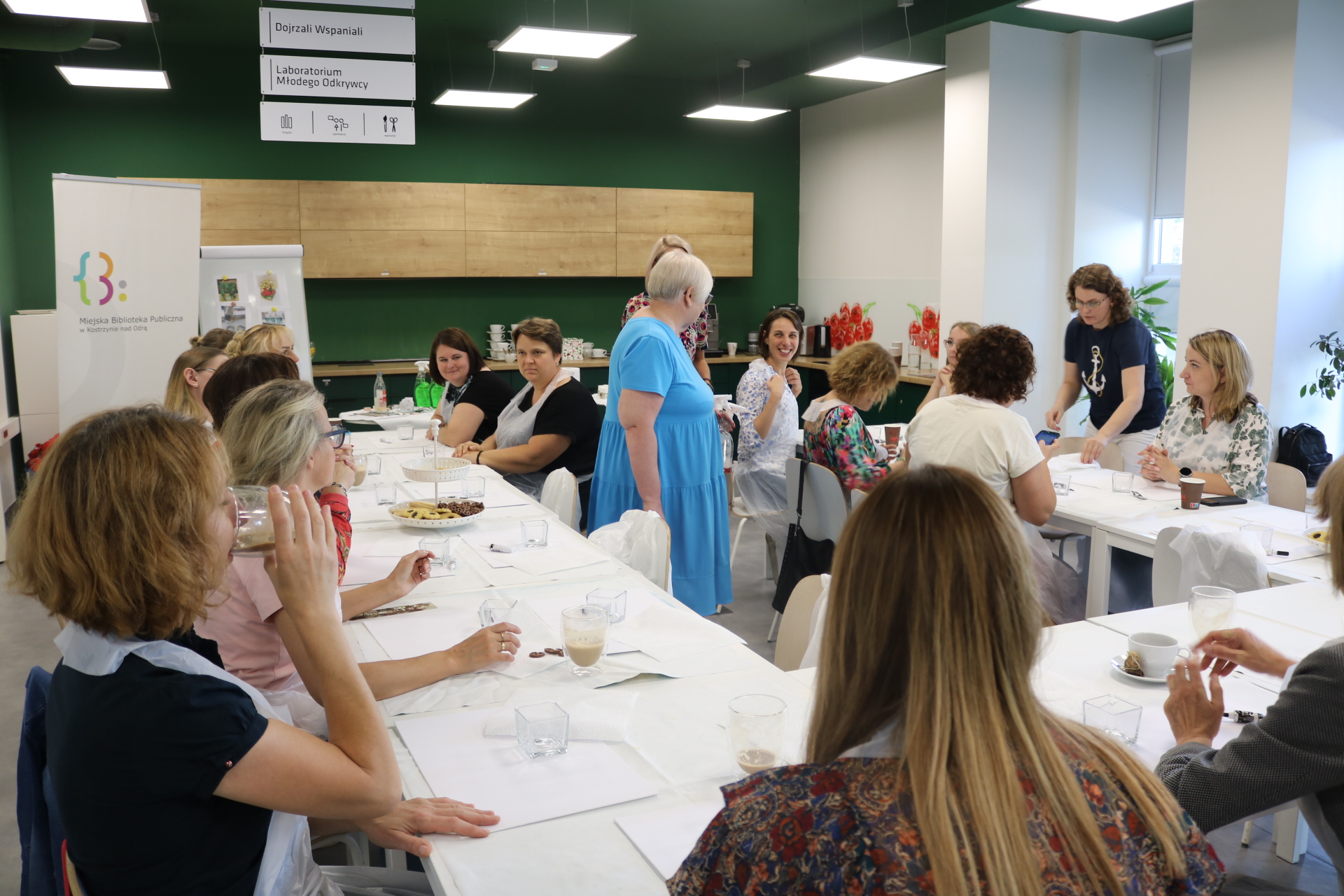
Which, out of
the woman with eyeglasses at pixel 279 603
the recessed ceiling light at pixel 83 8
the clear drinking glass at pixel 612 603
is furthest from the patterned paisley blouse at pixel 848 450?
the recessed ceiling light at pixel 83 8

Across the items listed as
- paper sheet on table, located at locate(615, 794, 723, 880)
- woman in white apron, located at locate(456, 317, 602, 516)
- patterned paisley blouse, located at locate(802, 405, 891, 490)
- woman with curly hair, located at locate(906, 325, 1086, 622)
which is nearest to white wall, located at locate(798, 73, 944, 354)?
patterned paisley blouse, located at locate(802, 405, 891, 490)

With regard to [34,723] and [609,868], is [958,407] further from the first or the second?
[34,723]

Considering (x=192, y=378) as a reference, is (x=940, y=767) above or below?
below

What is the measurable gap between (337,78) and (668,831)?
4343mm

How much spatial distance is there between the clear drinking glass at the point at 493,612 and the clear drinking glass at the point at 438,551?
0.33m

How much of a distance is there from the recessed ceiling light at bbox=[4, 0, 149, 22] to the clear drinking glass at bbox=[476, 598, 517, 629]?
11.4ft

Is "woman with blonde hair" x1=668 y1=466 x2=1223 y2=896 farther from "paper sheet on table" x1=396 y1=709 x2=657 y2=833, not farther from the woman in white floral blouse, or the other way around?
the woman in white floral blouse

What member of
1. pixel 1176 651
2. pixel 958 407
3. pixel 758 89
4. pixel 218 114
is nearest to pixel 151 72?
Answer: pixel 218 114

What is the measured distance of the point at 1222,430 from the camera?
3701mm

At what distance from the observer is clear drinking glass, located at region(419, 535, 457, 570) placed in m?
2.62

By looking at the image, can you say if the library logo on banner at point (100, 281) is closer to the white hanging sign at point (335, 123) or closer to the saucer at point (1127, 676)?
the white hanging sign at point (335, 123)

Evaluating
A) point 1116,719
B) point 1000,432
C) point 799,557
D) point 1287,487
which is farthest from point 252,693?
point 1287,487

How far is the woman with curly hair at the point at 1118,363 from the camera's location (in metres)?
4.55

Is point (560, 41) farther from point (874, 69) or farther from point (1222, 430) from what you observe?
point (1222, 430)
